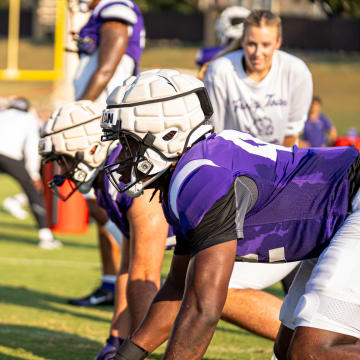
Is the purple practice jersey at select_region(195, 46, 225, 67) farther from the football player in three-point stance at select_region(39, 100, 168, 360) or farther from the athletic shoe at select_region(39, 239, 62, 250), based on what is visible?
the athletic shoe at select_region(39, 239, 62, 250)

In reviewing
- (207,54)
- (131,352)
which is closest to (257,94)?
(207,54)

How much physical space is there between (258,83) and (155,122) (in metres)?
2.28

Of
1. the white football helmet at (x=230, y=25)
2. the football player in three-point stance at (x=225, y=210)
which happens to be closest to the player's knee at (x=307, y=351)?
the football player in three-point stance at (x=225, y=210)

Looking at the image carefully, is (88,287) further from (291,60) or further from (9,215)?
(9,215)

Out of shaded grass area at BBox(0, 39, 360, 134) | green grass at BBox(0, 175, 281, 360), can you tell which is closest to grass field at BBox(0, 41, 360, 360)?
green grass at BBox(0, 175, 281, 360)

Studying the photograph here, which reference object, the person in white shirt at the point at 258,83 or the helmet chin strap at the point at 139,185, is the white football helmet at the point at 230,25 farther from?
the helmet chin strap at the point at 139,185

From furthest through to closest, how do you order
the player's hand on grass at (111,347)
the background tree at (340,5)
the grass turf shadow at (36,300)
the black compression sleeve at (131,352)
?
1. the grass turf shadow at (36,300)
2. the background tree at (340,5)
3. the player's hand on grass at (111,347)
4. the black compression sleeve at (131,352)

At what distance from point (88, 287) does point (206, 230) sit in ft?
15.4

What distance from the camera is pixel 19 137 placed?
1160cm

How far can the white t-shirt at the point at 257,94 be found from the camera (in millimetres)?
5273

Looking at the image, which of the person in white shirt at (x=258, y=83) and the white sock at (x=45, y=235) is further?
the white sock at (x=45, y=235)

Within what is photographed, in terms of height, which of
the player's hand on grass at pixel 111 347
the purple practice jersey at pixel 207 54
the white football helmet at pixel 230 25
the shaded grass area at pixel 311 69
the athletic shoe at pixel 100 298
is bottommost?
the shaded grass area at pixel 311 69

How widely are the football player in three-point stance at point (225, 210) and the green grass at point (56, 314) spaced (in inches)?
69.4

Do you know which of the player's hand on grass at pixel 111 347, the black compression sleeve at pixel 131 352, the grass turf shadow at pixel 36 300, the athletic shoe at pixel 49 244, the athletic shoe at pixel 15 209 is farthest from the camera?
the athletic shoe at pixel 15 209
